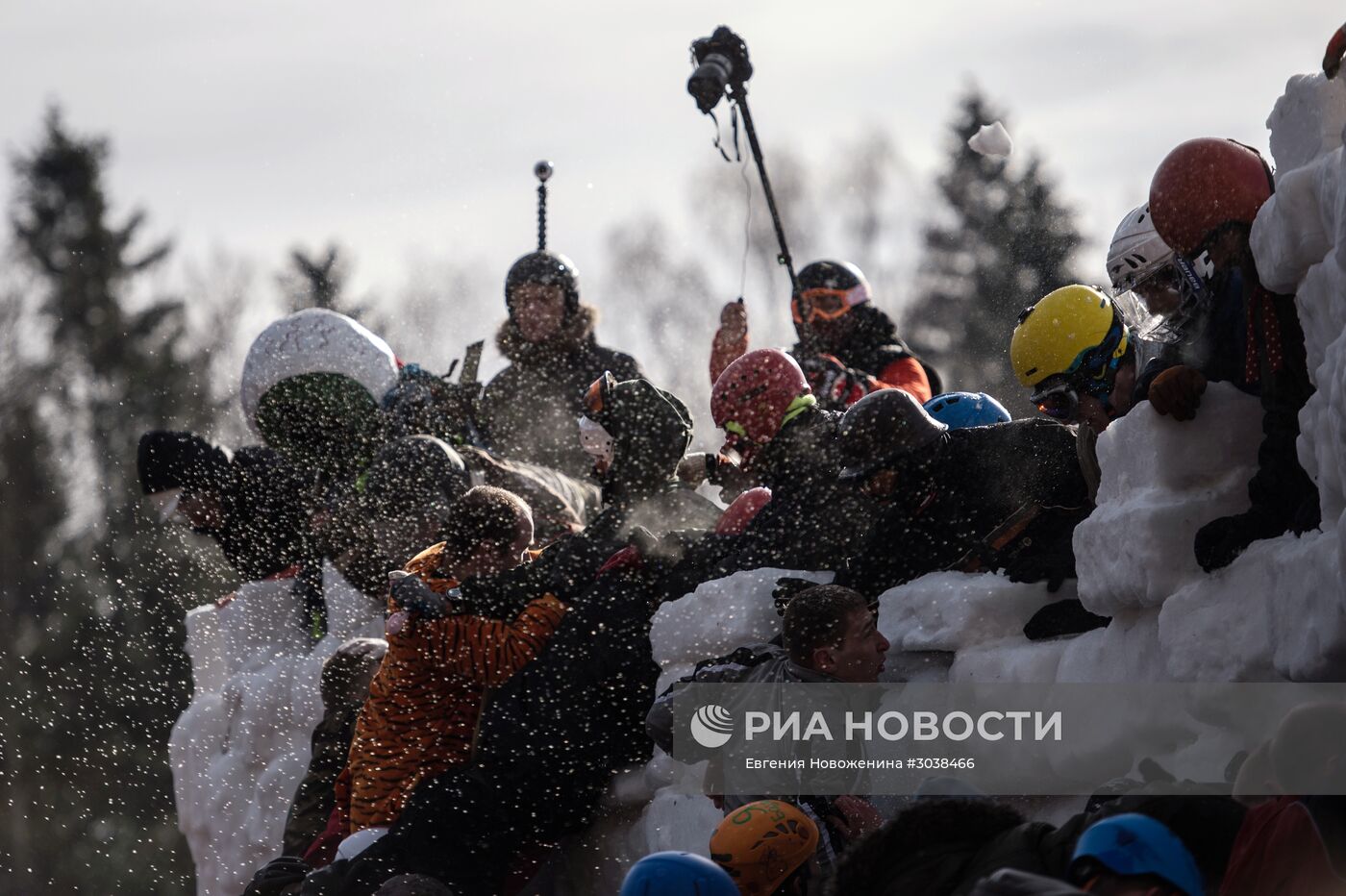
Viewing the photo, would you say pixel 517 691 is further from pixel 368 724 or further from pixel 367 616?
pixel 367 616

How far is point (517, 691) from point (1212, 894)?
3.02m

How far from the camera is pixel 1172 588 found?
3764mm

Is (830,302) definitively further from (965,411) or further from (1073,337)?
(1073,337)

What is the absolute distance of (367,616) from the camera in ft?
24.3

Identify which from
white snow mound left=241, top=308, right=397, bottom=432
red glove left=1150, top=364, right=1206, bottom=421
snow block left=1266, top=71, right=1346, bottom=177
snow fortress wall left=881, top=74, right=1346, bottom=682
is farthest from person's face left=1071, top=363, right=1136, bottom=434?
white snow mound left=241, top=308, right=397, bottom=432

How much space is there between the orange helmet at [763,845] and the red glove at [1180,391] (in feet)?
4.26

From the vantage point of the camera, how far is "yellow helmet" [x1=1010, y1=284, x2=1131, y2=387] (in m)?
4.81

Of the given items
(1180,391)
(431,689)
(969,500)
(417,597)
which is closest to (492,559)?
(417,597)

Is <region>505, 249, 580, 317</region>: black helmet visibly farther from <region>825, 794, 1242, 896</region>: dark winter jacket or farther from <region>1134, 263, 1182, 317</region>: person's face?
<region>825, 794, 1242, 896</region>: dark winter jacket

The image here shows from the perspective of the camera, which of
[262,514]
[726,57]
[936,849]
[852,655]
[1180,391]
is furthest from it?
[262,514]

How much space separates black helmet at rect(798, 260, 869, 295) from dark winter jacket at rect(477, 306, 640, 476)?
91 centimetres

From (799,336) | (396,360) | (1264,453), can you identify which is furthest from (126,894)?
(1264,453)

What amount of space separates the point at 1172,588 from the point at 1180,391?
0.43 meters

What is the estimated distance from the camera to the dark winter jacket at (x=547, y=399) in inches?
314
